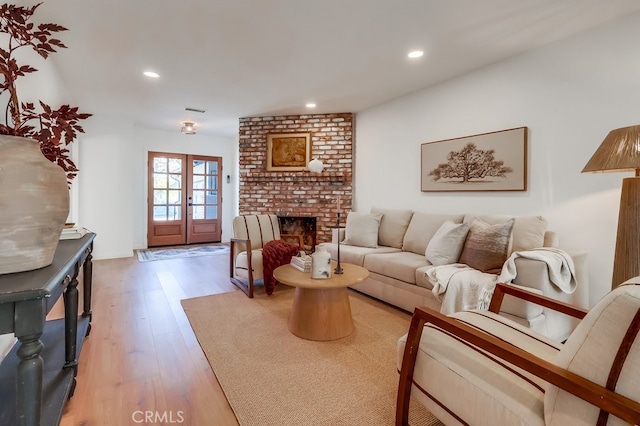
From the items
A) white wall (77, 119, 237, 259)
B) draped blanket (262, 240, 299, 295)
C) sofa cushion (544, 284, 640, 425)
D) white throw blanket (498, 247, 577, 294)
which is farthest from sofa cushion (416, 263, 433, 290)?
white wall (77, 119, 237, 259)

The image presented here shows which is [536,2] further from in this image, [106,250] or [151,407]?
[106,250]

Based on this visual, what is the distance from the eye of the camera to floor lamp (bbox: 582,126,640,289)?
5.64ft

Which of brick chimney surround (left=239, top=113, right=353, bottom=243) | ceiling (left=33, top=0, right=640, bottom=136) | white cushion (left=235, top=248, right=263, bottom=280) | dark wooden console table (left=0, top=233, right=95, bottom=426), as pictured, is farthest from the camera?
brick chimney surround (left=239, top=113, right=353, bottom=243)

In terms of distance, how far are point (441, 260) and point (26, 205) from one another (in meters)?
2.70

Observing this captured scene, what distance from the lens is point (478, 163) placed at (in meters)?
3.19

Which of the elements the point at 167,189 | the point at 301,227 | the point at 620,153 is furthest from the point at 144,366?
the point at 167,189

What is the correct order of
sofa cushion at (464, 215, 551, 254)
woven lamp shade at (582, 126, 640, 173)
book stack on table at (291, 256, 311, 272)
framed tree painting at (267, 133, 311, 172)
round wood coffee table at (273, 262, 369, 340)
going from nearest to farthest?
woven lamp shade at (582, 126, 640, 173)
round wood coffee table at (273, 262, 369, 340)
sofa cushion at (464, 215, 551, 254)
book stack on table at (291, 256, 311, 272)
framed tree painting at (267, 133, 311, 172)

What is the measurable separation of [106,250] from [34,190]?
16.5 feet

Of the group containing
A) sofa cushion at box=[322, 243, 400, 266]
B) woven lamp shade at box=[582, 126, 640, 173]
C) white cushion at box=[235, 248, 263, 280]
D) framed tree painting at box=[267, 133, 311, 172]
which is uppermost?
framed tree painting at box=[267, 133, 311, 172]

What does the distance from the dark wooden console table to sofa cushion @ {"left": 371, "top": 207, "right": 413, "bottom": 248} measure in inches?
117

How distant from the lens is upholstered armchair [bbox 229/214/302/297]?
3.35 m

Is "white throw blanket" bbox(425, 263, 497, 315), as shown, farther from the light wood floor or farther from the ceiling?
the ceiling

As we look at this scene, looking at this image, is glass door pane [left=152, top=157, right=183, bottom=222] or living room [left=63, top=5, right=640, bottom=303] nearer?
living room [left=63, top=5, right=640, bottom=303]

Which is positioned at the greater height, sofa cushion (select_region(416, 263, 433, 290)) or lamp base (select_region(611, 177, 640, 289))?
lamp base (select_region(611, 177, 640, 289))
